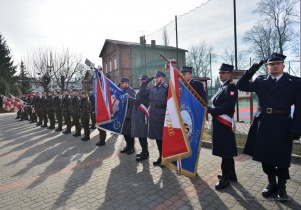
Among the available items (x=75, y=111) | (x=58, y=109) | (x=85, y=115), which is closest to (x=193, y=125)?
(x=85, y=115)

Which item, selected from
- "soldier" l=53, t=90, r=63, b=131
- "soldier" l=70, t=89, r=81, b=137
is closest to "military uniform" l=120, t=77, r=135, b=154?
"soldier" l=70, t=89, r=81, b=137

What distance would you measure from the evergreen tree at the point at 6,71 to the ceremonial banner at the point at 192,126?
117ft

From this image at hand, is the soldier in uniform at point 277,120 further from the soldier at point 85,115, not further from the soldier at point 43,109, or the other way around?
the soldier at point 43,109

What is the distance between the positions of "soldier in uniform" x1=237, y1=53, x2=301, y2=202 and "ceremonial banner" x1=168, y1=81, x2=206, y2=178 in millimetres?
872

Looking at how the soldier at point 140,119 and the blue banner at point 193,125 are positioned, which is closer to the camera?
the blue banner at point 193,125

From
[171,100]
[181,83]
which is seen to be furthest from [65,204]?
[181,83]

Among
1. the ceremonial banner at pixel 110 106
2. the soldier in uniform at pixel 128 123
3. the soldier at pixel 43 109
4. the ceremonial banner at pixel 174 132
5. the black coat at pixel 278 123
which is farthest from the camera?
the soldier at pixel 43 109

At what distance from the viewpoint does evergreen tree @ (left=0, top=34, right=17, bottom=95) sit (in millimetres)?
34191

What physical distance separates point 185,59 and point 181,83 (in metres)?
7.31

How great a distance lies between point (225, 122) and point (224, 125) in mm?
59

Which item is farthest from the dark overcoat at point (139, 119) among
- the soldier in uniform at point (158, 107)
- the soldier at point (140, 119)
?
the soldier in uniform at point (158, 107)

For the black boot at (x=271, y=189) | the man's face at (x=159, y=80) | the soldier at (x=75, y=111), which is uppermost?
the man's face at (x=159, y=80)

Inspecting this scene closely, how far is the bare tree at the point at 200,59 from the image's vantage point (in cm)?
1010

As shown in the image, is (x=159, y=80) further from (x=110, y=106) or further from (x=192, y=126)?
(x=110, y=106)
